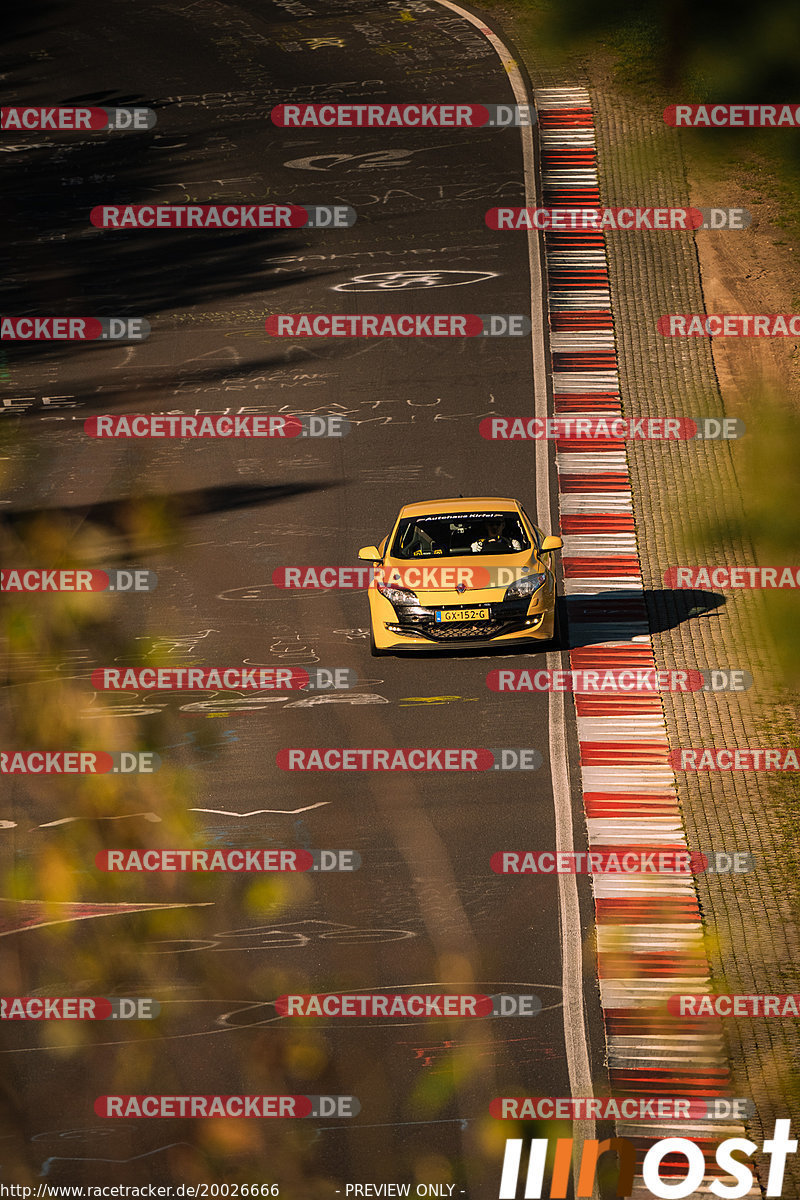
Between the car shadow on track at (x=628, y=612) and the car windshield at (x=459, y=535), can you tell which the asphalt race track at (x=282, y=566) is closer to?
the car shadow on track at (x=628, y=612)

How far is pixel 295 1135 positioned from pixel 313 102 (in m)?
28.9

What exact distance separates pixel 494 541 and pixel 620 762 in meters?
3.03

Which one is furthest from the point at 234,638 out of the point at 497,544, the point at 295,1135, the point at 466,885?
the point at 295,1135

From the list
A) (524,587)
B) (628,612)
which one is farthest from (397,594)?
(628,612)

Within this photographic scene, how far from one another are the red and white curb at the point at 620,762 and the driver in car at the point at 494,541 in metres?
1.73

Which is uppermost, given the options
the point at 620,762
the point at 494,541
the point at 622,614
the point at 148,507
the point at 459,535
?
the point at 148,507

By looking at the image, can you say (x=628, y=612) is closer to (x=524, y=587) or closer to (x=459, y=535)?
(x=459, y=535)

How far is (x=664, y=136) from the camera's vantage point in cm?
235

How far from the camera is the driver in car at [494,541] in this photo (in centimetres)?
1694

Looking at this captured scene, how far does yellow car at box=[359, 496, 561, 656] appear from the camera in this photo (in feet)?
52.7

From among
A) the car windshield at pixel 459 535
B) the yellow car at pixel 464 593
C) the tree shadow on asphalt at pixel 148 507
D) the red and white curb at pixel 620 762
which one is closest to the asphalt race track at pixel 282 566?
the tree shadow on asphalt at pixel 148 507

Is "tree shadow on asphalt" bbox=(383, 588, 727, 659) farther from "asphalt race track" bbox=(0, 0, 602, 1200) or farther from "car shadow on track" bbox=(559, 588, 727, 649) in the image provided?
"asphalt race track" bbox=(0, 0, 602, 1200)

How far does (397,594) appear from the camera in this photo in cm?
1628

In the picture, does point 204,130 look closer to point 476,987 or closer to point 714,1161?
point 476,987
